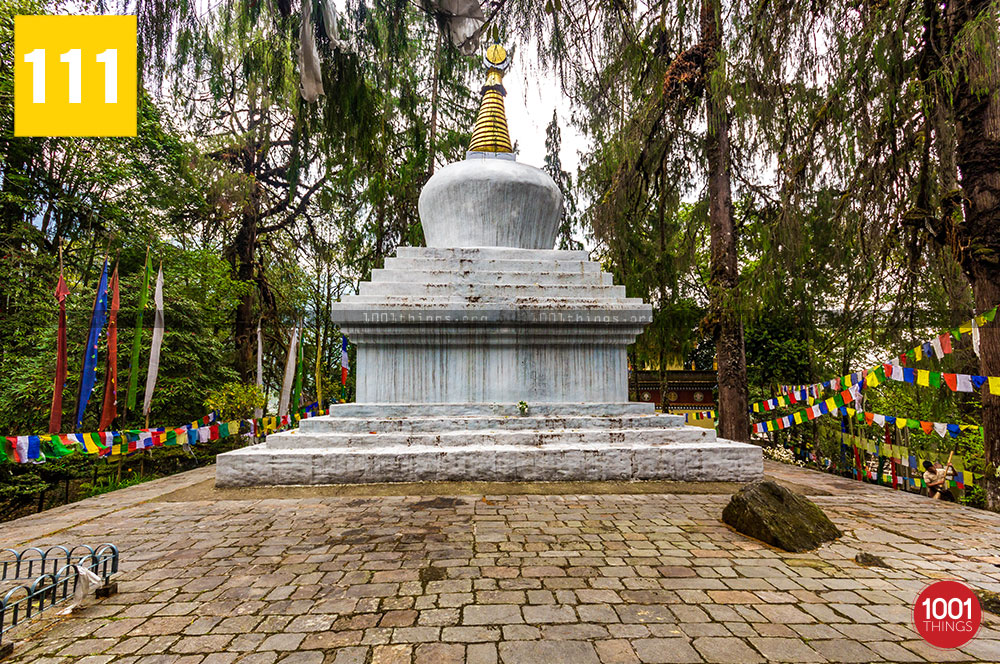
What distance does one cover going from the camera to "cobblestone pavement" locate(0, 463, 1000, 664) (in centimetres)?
230

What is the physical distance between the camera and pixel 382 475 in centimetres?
592

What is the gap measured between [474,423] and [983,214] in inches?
247

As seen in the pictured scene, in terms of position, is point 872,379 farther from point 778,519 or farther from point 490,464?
point 490,464

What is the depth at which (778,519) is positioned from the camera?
3.94 metres

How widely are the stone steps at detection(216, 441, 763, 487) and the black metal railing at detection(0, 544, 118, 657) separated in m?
2.14

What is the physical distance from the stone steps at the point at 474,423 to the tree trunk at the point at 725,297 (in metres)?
3.56

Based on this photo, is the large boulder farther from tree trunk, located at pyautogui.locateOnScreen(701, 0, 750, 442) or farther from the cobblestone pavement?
tree trunk, located at pyautogui.locateOnScreen(701, 0, 750, 442)

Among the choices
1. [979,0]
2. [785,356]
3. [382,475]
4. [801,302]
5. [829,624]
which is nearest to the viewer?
[829,624]

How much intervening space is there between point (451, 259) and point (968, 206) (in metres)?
6.55

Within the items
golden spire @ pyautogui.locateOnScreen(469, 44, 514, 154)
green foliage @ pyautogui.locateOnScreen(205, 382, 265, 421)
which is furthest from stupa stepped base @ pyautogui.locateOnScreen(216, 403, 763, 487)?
green foliage @ pyautogui.locateOnScreen(205, 382, 265, 421)

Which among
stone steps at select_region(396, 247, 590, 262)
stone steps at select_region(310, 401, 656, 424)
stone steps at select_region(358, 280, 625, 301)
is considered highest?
stone steps at select_region(396, 247, 590, 262)

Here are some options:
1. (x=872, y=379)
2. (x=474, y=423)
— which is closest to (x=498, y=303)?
(x=474, y=423)

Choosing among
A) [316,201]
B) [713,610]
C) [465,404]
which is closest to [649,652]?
[713,610]

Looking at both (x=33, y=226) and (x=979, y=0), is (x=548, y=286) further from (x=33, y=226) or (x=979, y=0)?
(x=33, y=226)
